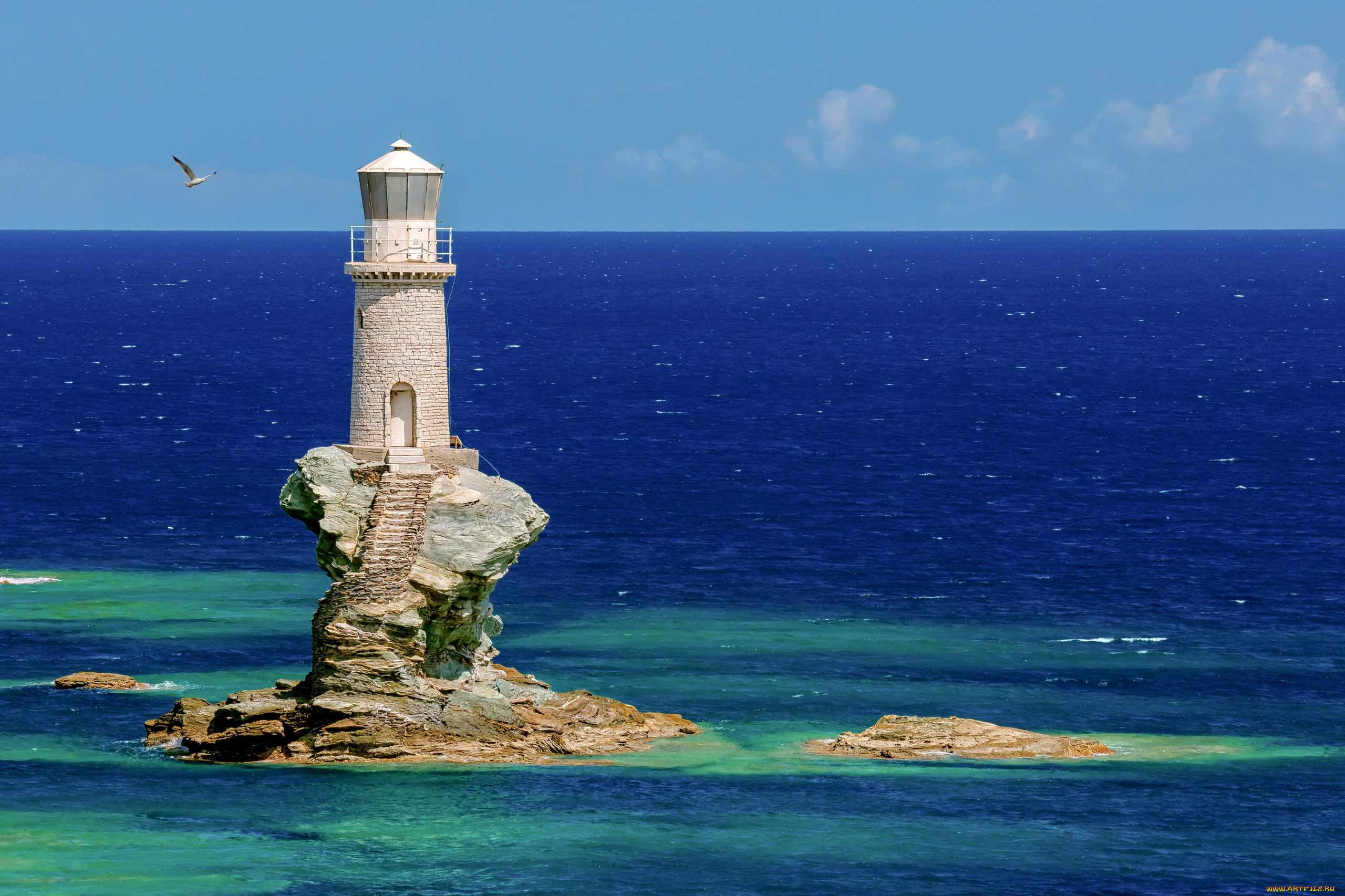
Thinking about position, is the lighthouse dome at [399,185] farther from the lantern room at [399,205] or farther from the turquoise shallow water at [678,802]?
the turquoise shallow water at [678,802]

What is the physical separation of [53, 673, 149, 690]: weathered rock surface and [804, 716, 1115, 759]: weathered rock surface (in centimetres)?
2858

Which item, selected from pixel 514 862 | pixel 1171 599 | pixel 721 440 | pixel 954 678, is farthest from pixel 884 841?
pixel 721 440

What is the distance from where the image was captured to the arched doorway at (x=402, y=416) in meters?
69.6

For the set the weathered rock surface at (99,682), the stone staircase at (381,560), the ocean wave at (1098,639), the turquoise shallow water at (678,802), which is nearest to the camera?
the turquoise shallow water at (678,802)

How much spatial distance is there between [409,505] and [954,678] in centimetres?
2886

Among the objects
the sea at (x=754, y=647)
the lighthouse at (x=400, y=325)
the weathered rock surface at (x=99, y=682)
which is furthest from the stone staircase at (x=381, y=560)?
the weathered rock surface at (x=99, y=682)

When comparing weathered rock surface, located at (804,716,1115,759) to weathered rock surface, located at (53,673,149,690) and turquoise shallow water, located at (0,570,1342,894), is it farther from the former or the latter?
weathered rock surface, located at (53,673,149,690)

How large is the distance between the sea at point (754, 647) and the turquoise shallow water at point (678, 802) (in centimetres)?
18

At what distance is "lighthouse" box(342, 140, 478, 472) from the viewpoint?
69062 mm

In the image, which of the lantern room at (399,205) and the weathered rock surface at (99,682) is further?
the weathered rock surface at (99,682)

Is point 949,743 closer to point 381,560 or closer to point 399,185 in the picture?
point 381,560

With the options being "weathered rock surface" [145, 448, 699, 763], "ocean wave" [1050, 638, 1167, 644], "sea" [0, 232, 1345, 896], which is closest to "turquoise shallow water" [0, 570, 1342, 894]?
"sea" [0, 232, 1345, 896]

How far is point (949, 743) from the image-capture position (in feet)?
240

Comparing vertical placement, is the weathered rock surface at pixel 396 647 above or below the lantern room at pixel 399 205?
below
